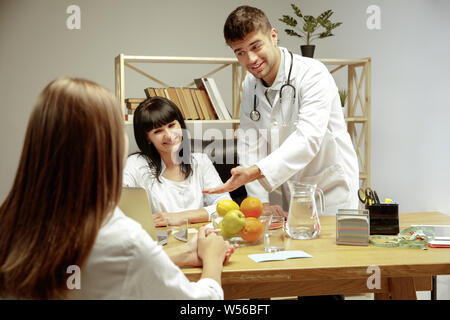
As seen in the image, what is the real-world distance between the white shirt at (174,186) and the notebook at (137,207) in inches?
34.3

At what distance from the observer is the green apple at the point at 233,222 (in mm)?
1456

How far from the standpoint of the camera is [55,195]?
2.79 feet

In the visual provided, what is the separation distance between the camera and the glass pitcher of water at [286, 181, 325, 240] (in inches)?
60.7

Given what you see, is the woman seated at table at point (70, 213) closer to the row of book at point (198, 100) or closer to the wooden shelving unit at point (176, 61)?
the wooden shelving unit at point (176, 61)

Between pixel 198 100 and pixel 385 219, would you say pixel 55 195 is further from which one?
pixel 198 100

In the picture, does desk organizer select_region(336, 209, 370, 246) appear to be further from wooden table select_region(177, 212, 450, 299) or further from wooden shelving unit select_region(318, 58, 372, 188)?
wooden shelving unit select_region(318, 58, 372, 188)

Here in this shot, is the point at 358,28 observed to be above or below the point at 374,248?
above

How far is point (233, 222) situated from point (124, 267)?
2.01ft

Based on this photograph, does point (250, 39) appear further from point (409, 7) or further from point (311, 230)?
point (409, 7)

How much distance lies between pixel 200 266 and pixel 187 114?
213cm

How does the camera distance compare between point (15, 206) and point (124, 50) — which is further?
point (124, 50)

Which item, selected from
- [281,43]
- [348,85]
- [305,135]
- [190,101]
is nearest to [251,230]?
[305,135]
